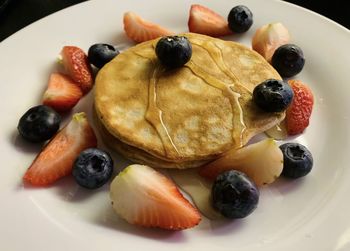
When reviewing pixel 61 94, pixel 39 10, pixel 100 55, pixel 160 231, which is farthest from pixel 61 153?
pixel 39 10

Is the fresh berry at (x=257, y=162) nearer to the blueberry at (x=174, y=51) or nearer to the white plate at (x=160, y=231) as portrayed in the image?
the white plate at (x=160, y=231)

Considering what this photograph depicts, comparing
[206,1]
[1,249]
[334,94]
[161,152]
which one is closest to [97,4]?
[206,1]

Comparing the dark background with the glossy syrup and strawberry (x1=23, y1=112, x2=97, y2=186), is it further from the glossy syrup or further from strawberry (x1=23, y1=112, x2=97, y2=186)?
strawberry (x1=23, y1=112, x2=97, y2=186)

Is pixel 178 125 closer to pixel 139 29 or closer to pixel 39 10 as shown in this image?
pixel 139 29

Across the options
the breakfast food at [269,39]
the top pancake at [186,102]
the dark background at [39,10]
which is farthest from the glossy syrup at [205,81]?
the dark background at [39,10]

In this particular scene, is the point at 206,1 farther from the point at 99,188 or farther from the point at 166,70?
the point at 99,188
